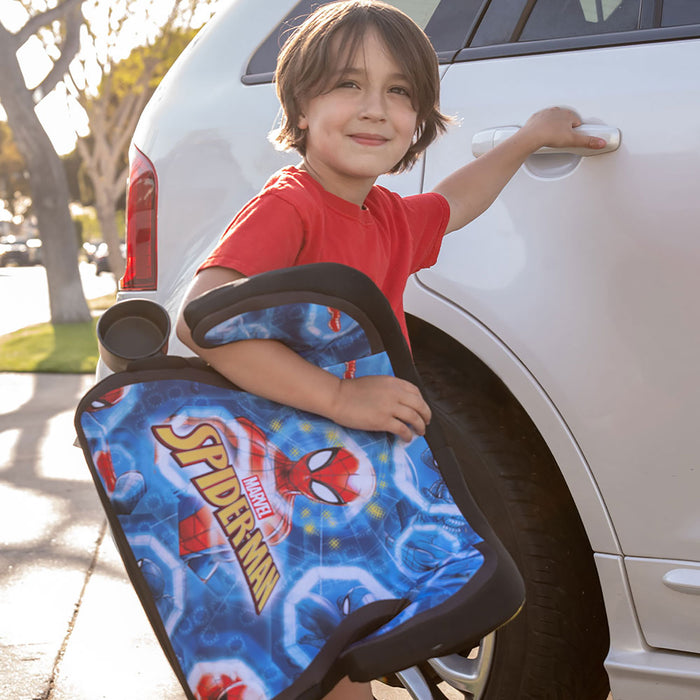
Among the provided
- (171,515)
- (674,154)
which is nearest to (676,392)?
(674,154)

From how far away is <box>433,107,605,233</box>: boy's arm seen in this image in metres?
1.76

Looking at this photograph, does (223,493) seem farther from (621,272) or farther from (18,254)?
(18,254)

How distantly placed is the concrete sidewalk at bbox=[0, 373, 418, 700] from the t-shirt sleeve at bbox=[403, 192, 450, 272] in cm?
141

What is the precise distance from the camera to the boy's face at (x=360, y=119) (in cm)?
149

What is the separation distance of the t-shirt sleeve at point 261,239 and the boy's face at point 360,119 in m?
0.15

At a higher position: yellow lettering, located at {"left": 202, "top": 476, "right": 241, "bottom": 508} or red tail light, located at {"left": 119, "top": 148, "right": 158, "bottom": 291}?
red tail light, located at {"left": 119, "top": 148, "right": 158, "bottom": 291}

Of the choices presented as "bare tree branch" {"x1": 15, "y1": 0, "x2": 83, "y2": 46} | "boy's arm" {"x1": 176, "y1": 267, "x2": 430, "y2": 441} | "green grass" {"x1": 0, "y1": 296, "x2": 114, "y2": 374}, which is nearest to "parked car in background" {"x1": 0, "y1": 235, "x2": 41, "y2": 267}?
"green grass" {"x1": 0, "y1": 296, "x2": 114, "y2": 374}

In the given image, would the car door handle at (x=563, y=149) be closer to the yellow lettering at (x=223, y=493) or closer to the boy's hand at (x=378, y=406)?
the boy's hand at (x=378, y=406)

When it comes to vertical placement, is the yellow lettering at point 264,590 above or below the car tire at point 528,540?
above

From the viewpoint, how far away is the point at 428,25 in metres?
2.08

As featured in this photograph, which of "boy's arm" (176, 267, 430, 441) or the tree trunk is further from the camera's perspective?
the tree trunk

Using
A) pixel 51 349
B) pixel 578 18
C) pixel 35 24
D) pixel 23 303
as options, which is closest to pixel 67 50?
pixel 35 24

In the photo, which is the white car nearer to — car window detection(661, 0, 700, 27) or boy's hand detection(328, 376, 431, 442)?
car window detection(661, 0, 700, 27)

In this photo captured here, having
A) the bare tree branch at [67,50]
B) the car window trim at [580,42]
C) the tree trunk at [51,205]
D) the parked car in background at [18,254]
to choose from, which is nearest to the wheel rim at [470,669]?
the car window trim at [580,42]
